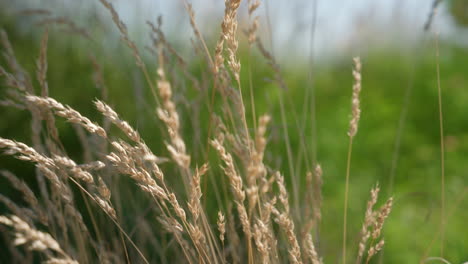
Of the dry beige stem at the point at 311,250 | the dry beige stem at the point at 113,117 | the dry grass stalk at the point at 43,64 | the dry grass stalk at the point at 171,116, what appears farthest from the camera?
the dry grass stalk at the point at 43,64

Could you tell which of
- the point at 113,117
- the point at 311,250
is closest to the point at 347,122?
the point at 311,250

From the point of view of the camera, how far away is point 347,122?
10.4ft

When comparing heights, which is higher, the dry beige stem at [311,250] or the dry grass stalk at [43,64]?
the dry grass stalk at [43,64]

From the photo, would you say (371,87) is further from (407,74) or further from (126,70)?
(126,70)

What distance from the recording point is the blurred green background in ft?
7.93

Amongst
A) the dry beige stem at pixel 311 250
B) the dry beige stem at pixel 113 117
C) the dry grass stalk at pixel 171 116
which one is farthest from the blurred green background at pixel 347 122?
the dry grass stalk at pixel 171 116

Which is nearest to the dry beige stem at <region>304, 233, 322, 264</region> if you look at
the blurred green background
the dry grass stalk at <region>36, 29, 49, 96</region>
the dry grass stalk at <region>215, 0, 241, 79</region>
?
the dry grass stalk at <region>215, 0, 241, 79</region>

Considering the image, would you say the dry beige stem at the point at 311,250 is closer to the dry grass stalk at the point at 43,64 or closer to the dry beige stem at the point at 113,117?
the dry beige stem at the point at 113,117

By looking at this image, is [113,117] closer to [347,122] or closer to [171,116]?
[171,116]

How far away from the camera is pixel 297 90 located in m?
3.53

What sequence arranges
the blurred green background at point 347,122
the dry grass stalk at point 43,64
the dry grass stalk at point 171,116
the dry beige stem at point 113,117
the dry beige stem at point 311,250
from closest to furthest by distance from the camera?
the dry grass stalk at point 171,116 < the dry beige stem at point 113,117 < the dry beige stem at point 311,250 < the dry grass stalk at point 43,64 < the blurred green background at point 347,122

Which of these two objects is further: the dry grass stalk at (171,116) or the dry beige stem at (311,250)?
the dry beige stem at (311,250)

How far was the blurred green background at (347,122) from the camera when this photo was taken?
2418mm

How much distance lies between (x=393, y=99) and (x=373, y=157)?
0.66 meters
